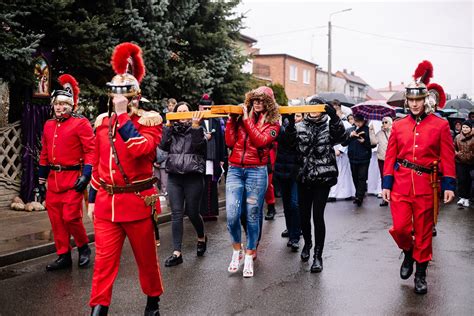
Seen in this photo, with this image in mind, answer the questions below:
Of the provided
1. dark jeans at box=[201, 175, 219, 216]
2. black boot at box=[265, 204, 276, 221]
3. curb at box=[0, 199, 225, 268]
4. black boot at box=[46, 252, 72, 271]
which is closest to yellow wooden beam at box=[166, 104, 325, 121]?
black boot at box=[46, 252, 72, 271]

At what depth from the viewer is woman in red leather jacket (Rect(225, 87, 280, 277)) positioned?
644 centimetres

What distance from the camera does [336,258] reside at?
7.46m

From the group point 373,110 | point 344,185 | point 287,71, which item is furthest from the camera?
point 287,71

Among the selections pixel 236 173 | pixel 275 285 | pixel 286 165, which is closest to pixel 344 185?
pixel 286 165

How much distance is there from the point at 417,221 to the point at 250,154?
1943 mm

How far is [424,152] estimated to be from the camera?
6074 mm

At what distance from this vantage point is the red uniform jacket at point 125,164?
4574 mm

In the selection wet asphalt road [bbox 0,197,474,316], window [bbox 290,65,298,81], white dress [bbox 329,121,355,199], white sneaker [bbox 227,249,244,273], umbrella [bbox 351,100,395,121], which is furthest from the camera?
window [bbox 290,65,298,81]

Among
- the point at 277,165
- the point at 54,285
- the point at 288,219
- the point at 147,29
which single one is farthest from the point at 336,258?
the point at 147,29

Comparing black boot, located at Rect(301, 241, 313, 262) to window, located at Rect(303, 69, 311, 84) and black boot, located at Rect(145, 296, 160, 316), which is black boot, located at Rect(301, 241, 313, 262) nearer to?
black boot, located at Rect(145, 296, 160, 316)

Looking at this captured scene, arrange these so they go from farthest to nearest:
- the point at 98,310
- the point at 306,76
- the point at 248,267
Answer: the point at 306,76, the point at 248,267, the point at 98,310

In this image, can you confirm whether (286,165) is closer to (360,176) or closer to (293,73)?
(360,176)

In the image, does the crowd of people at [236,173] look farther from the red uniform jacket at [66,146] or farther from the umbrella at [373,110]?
the umbrella at [373,110]

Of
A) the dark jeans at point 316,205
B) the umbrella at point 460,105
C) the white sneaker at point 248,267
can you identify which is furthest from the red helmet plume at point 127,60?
the umbrella at point 460,105
